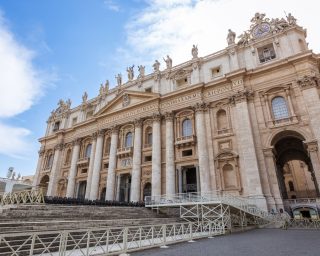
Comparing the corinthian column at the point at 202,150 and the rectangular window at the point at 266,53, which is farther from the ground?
the rectangular window at the point at 266,53

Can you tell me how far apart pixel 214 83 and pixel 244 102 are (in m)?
4.31

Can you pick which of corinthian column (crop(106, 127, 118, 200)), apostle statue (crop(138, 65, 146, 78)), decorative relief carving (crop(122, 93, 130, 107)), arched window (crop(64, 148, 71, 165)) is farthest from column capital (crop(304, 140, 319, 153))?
arched window (crop(64, 148, 71, 165))

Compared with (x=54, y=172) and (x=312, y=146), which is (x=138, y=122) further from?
(x=312, y=146)

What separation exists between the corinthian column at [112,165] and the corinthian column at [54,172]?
40.2 ft

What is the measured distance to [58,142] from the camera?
128 ft

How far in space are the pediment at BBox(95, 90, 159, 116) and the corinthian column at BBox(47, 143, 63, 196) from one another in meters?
10.2

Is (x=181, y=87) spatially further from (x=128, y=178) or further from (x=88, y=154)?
(x=88, y=154)

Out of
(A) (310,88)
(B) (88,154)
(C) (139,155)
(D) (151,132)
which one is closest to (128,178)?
(C) (139,155)

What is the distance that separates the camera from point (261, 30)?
26.5m

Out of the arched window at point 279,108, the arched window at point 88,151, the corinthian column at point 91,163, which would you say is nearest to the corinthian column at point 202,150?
the arched window at point 279,108

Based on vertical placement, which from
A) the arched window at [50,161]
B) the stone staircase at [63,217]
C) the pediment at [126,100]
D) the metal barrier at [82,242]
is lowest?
the metal barrier at [82,242]

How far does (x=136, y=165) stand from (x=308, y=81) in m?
19.6

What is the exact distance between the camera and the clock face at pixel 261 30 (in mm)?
26106

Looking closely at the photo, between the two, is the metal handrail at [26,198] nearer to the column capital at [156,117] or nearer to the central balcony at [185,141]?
the central balcony at [185,141]
